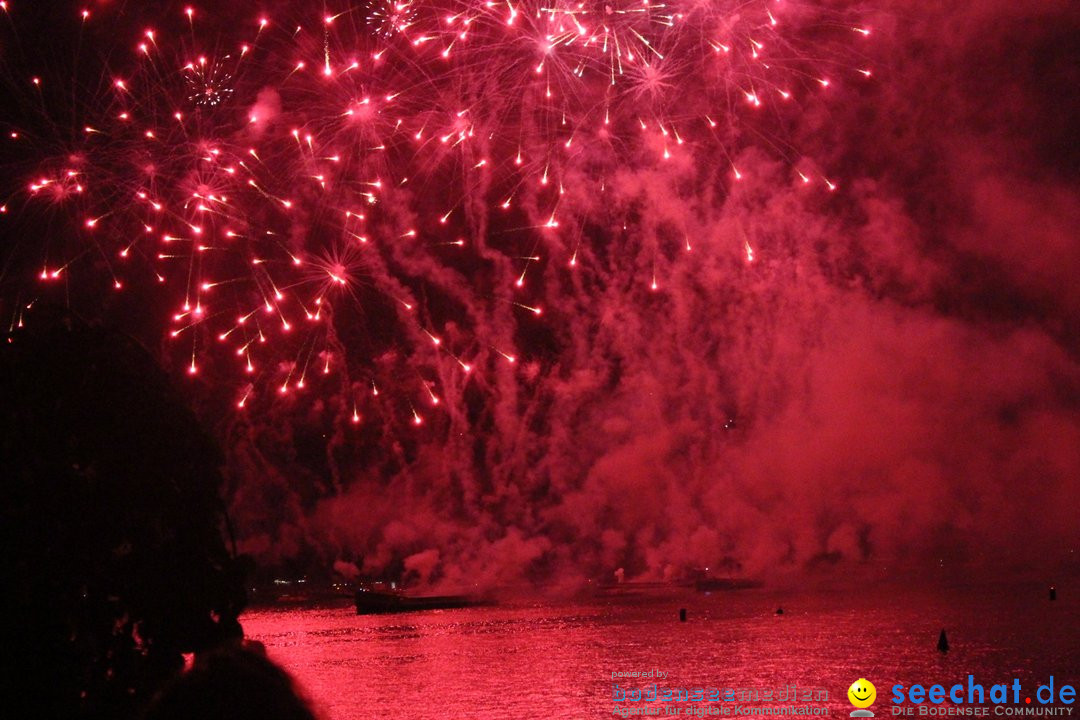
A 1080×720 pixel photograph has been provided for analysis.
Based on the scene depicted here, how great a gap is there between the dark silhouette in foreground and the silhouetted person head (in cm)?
343

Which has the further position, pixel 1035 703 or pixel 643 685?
pixel 643 685

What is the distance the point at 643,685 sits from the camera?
2480 centimetres

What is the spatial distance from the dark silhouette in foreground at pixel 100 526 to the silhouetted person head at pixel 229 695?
11.3 feet

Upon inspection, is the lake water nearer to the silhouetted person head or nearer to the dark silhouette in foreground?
the dark silhouette in foreground

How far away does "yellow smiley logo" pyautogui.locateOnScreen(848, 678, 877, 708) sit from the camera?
66.6ft

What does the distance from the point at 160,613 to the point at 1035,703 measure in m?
19.7

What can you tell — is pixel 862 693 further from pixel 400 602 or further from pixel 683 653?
pixel 400 602

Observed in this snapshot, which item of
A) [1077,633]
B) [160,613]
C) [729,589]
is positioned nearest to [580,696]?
[160,613]

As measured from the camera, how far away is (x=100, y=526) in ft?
17.9

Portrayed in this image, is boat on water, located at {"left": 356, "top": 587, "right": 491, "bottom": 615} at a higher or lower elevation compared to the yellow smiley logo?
lower

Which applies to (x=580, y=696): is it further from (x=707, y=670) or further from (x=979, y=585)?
(x=979, y=585)

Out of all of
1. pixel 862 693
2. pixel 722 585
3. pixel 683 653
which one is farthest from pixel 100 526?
pixel 722 585

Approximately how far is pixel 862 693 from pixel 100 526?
19.6m

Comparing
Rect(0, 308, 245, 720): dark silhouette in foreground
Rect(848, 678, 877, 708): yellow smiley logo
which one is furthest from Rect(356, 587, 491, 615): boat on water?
Rect(0, 308, 245, 720): dark silhouette in foreground
